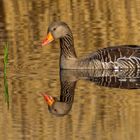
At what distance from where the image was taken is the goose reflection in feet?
50.5

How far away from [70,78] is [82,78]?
242 mm

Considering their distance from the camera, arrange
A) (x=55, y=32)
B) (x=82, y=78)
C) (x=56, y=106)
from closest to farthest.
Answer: (x=56, y=106) → (x=82, y=78) → (x=55, y=32)

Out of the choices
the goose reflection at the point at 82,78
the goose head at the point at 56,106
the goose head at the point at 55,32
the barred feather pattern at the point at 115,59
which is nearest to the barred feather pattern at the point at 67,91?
the goose reflection at the point at 82,78

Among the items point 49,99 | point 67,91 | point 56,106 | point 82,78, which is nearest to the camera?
point 56,106

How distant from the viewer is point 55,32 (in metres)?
19.5

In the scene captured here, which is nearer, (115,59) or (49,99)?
(49,99)

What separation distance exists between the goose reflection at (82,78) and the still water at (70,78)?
17 mm

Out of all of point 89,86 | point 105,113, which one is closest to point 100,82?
point 89,86

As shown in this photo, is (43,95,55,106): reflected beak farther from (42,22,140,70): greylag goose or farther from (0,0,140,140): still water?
(42,22,140,70): greylag goose

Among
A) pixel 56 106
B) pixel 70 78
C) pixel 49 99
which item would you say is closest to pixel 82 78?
pixel 70 78

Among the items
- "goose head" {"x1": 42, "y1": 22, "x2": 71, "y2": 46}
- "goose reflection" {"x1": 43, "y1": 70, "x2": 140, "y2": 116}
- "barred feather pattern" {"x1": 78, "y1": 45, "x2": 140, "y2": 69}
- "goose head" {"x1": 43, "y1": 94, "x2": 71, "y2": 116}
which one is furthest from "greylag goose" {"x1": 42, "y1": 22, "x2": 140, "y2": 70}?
"goose head" {"x1": 43, "y1": 94, "x2": 71, "y2": 116}

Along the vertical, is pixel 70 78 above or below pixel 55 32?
below

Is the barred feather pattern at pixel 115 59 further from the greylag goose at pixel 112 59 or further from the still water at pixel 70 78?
the still water at pixel 70 78

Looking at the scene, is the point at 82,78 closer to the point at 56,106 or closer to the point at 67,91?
the point at 67,91
